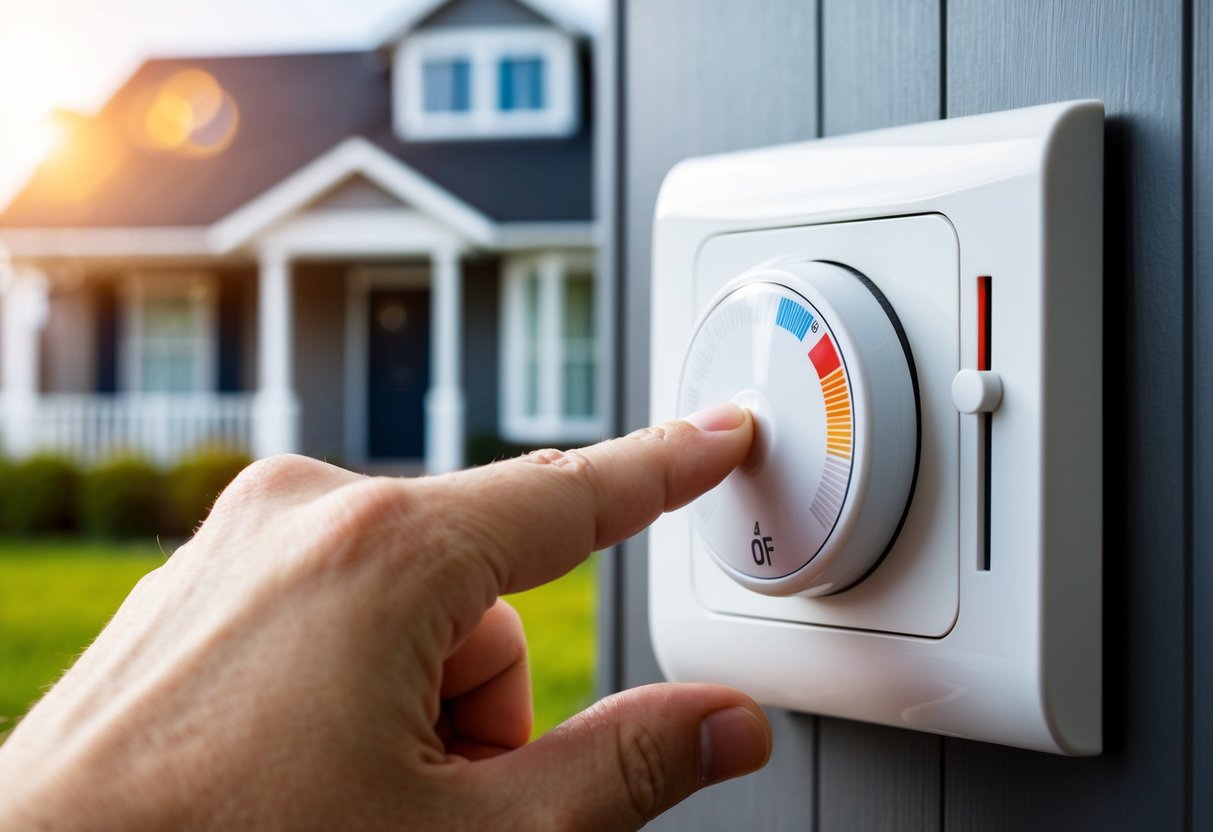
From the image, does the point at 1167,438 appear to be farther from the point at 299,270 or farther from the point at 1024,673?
the point at 299,270

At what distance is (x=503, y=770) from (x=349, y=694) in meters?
0.05

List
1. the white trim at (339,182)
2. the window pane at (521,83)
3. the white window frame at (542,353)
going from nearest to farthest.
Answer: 1. the white trim at (339,182)
2. the white window frame at (542,353)
3. the window pane at (521,83)

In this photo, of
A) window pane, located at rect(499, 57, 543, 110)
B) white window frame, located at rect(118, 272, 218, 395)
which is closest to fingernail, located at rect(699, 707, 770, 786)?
window pane, located at rect(499, 57, 543, 110)

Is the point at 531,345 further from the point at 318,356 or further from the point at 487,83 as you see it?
the point at 487,83

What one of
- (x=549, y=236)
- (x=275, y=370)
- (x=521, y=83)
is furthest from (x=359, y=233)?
(x=521, y=83)

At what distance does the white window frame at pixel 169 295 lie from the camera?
30.0 ft

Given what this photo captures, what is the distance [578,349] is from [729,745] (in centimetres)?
855

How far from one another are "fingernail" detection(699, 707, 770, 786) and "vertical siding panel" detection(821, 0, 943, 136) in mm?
210

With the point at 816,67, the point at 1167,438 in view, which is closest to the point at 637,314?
→ the point at 816,67

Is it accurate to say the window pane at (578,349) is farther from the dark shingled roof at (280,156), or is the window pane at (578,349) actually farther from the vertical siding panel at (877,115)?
the vertical siding panel at (877,115)

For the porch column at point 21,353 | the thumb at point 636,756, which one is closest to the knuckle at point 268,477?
the thumb at point 636,756

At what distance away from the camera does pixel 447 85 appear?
29.5ft

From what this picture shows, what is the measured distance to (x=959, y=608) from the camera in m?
0.33

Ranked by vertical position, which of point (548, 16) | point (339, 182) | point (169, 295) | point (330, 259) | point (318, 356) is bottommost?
point (318, 356)
